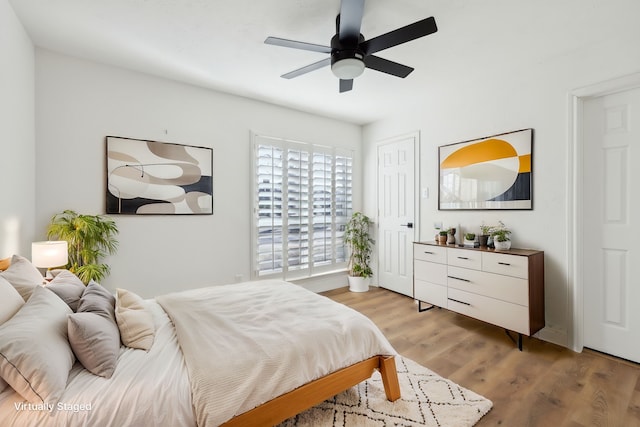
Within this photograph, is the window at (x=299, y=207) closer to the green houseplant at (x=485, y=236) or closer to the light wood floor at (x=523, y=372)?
the light wood floor at (x=523, y=372)

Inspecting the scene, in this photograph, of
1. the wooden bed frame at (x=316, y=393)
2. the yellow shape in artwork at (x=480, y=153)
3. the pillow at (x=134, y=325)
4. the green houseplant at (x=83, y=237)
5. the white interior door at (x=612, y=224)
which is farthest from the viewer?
the yellow shape in artwork at (x=480, y=153)

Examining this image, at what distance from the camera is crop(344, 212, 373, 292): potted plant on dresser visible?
4496mm

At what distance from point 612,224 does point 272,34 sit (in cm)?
325

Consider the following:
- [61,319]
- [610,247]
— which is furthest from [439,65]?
[61,319]

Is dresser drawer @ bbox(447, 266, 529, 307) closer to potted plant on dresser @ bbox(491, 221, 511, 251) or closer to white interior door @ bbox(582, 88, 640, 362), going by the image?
potted plant on dresser @ bbox(491, 221, 511, 251)

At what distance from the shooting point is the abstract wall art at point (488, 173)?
2.98 metres

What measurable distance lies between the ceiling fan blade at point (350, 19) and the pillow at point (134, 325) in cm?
211

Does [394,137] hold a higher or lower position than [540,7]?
lower

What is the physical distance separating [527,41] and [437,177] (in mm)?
1660

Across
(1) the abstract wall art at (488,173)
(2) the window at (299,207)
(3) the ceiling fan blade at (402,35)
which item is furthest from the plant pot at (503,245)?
(2) the window at (299,207)

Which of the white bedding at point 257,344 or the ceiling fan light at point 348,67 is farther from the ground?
the ceiling fan light at point 348,67

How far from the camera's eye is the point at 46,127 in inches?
104

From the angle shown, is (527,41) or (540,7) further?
(527,41)

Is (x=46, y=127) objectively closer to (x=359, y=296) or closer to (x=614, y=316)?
(x=359, y=296)
